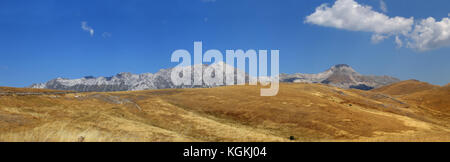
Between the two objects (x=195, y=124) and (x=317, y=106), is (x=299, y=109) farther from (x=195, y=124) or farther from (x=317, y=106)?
(x=195, y=124)

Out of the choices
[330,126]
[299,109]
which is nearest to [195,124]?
[330,126]

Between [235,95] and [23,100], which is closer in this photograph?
[23,100]

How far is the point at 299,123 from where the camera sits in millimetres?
47906

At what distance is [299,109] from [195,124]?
26.8 metres

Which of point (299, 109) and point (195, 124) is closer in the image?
point (195, 124)

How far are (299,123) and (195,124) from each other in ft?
63.3
